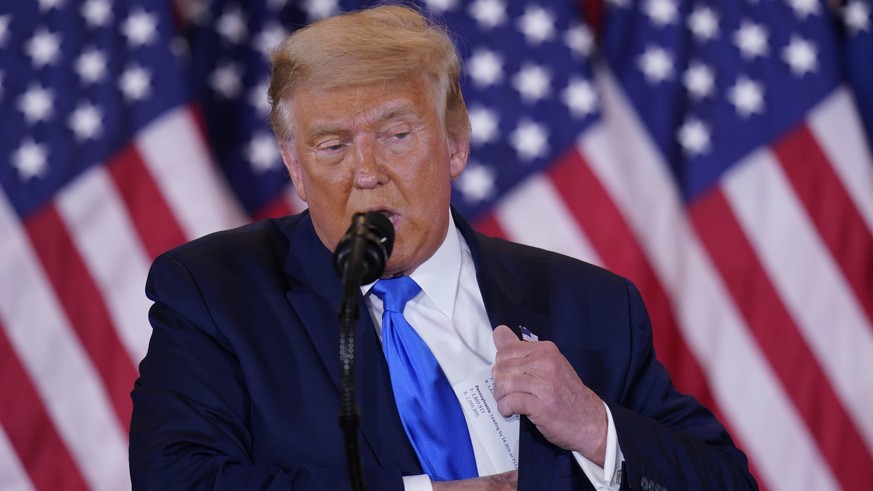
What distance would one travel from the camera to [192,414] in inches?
70.1

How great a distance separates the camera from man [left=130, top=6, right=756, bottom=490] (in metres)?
1.79

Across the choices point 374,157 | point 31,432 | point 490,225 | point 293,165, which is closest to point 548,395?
point 374,157

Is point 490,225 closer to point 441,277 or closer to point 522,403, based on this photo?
point 441,277

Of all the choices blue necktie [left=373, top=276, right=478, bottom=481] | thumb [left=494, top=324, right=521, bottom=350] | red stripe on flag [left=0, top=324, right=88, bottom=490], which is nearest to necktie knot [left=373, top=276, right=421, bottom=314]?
blue necktie [left=373, top=276, right=478, bottom=481]

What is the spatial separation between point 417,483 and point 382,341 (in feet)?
1.07

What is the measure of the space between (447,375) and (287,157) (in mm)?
510

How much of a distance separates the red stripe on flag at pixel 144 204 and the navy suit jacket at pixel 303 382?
1043 mm

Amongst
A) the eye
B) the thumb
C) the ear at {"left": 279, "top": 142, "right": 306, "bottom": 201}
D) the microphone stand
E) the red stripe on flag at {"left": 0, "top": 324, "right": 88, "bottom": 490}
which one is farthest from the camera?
the red stripe on flag at {"left": 0, "top": 324, "right": 88, "bottom": 490}

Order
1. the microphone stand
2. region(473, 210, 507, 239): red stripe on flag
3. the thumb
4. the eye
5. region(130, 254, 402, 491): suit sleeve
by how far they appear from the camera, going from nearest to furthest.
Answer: the microphone stand
region(130, 254, 402, 491): suit sleeve
the thumb
the eye
region(473, 210, 507, 239): red stripe on flag

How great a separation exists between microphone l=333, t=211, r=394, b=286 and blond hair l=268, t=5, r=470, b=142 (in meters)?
0.45

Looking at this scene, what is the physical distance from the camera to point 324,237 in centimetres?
205

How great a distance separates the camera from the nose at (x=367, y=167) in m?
1.90

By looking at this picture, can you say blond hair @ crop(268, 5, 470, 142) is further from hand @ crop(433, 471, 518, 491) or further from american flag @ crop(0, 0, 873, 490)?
american flag @ crop(0, 0, 873, 490)

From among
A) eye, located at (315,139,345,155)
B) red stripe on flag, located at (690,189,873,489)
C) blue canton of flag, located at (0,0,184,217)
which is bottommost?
red stripe on flag, located at (690,189,873,489)
